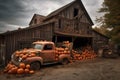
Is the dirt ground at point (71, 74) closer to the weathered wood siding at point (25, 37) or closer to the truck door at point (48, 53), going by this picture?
the truck door at point (48, 53)

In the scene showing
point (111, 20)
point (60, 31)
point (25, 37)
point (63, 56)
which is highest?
point (111, 20)

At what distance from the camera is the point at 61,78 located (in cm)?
856

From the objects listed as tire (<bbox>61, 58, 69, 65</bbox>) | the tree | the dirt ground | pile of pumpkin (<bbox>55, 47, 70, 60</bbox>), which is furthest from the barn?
the dirt ground

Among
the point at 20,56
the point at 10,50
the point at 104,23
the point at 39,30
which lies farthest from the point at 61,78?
the point at 104,23

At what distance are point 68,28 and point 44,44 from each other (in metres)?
10.0

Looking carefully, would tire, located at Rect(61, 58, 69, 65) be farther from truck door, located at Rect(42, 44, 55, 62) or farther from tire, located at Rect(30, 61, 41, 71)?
tire, located at Rect(30, 61, 41, 71)

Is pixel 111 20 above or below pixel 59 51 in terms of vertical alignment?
above

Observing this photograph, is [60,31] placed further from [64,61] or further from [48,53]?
[48,53]

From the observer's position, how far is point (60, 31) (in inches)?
784

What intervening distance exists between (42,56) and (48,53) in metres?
0.71

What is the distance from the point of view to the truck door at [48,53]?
11.9 meters

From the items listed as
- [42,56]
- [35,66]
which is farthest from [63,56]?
[35,66]

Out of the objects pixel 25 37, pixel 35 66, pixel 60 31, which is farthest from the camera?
pixel 60 31

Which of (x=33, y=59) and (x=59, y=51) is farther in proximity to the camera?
(x=59, y=51)
